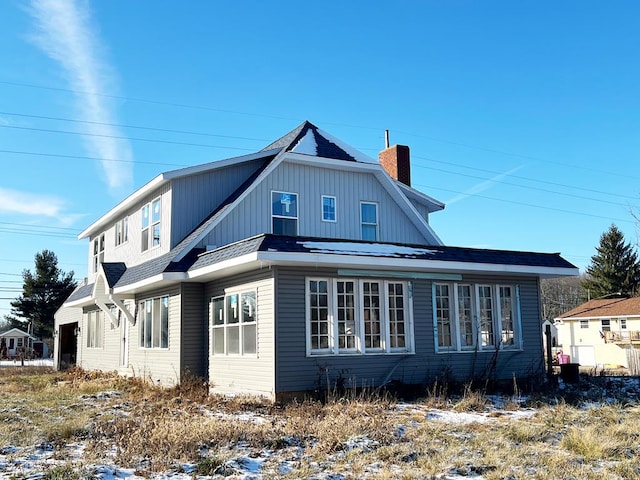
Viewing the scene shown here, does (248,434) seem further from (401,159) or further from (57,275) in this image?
(57,275)

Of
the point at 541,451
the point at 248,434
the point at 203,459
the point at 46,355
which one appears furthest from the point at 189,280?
the point at 46,355

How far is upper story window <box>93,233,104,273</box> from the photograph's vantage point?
23.8 metres

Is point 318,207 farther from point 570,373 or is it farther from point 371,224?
point 570,373

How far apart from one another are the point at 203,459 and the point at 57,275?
175 ft

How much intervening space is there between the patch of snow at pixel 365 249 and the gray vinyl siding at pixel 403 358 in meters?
0.62

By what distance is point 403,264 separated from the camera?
542 inches

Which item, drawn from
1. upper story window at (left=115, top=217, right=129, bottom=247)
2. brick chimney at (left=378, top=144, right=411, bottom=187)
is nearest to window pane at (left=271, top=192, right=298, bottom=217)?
brick chimney at (left=378, top=144, right=411, bottom=187)

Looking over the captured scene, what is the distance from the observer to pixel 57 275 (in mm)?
56156

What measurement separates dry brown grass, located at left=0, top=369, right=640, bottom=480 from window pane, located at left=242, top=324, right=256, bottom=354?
45.9 inches

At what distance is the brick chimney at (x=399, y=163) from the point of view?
2230 cm

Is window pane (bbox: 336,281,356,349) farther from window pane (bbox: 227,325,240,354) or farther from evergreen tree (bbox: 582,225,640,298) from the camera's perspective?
evergreen tree (bbox: 582,225,640,298)

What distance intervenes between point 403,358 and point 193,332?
541cm

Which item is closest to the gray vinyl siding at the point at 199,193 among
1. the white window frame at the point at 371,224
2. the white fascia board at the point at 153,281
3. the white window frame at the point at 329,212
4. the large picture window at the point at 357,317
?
the white fascia board at the point at 153,281

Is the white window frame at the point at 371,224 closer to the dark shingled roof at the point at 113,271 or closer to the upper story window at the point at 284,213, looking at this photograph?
the upper story window at the point at 284,213
